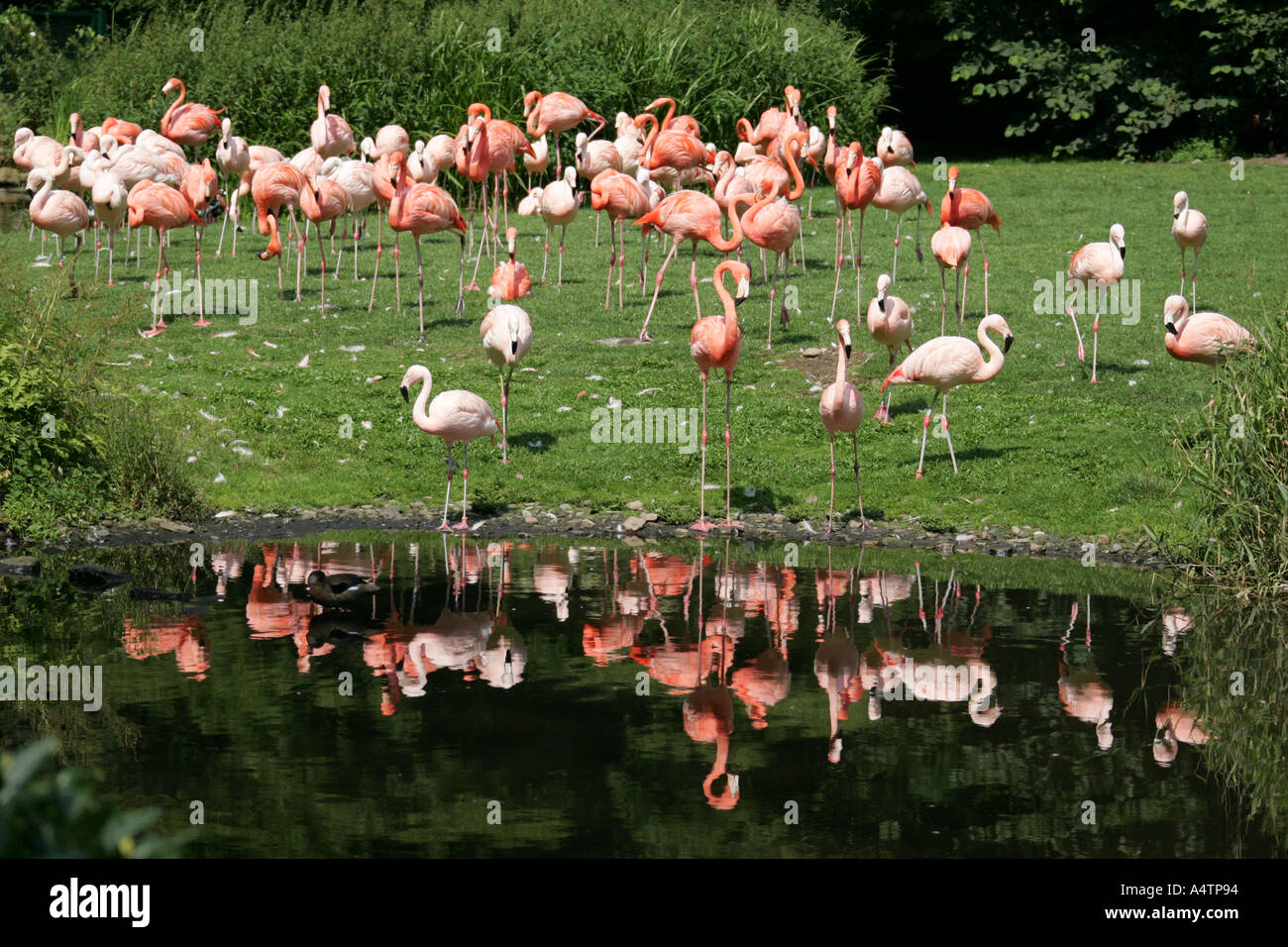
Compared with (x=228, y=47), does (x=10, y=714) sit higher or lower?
lower

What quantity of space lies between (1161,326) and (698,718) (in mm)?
11184

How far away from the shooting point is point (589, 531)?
13109mm

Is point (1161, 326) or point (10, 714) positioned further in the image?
point (1161, 326)

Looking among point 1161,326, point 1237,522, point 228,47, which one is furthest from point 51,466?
point 228,47

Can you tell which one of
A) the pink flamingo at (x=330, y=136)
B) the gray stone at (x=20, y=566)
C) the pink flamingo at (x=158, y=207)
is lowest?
the gray stone at (x=20, y=566)

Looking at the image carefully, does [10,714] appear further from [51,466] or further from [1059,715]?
[1059,715]

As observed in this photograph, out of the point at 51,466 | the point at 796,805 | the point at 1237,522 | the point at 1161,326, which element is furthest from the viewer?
the point at 1161,326

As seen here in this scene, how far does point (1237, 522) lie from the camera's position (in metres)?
10.7

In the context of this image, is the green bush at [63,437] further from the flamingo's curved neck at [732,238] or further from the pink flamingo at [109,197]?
the flamingo's curved neck at [732,238]

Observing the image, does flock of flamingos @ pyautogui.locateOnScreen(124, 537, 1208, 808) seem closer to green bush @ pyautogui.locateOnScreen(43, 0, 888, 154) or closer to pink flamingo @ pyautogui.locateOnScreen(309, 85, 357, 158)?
pink flamingo @ pyautogui.locateOnScreen(309, 85, 357, 158)

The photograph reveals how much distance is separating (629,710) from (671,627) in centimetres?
181

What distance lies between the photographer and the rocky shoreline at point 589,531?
12.5 meters

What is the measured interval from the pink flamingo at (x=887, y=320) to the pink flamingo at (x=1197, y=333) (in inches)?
93.3

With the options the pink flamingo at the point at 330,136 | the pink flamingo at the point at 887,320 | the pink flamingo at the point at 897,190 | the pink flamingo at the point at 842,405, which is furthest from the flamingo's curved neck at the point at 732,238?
the pink flamingo at the point at 330,136
